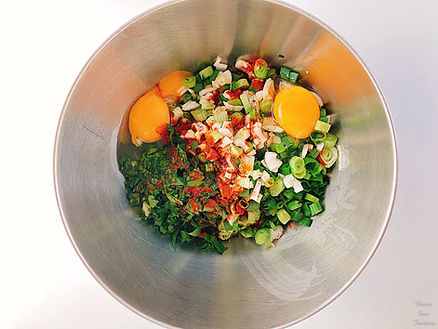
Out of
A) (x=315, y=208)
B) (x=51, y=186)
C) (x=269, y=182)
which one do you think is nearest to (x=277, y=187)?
(x=269, y=182)

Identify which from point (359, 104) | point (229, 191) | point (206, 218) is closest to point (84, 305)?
point (206, 218)

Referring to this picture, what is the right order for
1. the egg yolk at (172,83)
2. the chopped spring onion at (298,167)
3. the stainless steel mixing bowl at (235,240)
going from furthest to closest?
the egg yolk at (172,83), the chopped spring onion at (298,167), the stainless steel mixing bowl at (235,240)

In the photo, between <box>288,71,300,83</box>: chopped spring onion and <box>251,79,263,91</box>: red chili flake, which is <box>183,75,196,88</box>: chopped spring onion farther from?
<box>288,71,300,83</box>: chopped spring onion

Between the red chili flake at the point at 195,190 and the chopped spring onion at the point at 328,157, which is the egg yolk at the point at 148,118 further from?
the chopped spring onion at the point at 328,157

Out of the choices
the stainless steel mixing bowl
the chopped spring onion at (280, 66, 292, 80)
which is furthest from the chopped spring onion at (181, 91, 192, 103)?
the chopped spring onion at (280, 66, 292, 80)

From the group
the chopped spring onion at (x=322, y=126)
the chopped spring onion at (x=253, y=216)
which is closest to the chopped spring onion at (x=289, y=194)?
the chopped spring onion at (x=253, y=216)

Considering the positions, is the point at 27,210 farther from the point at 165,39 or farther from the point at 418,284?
the point at 418,284
